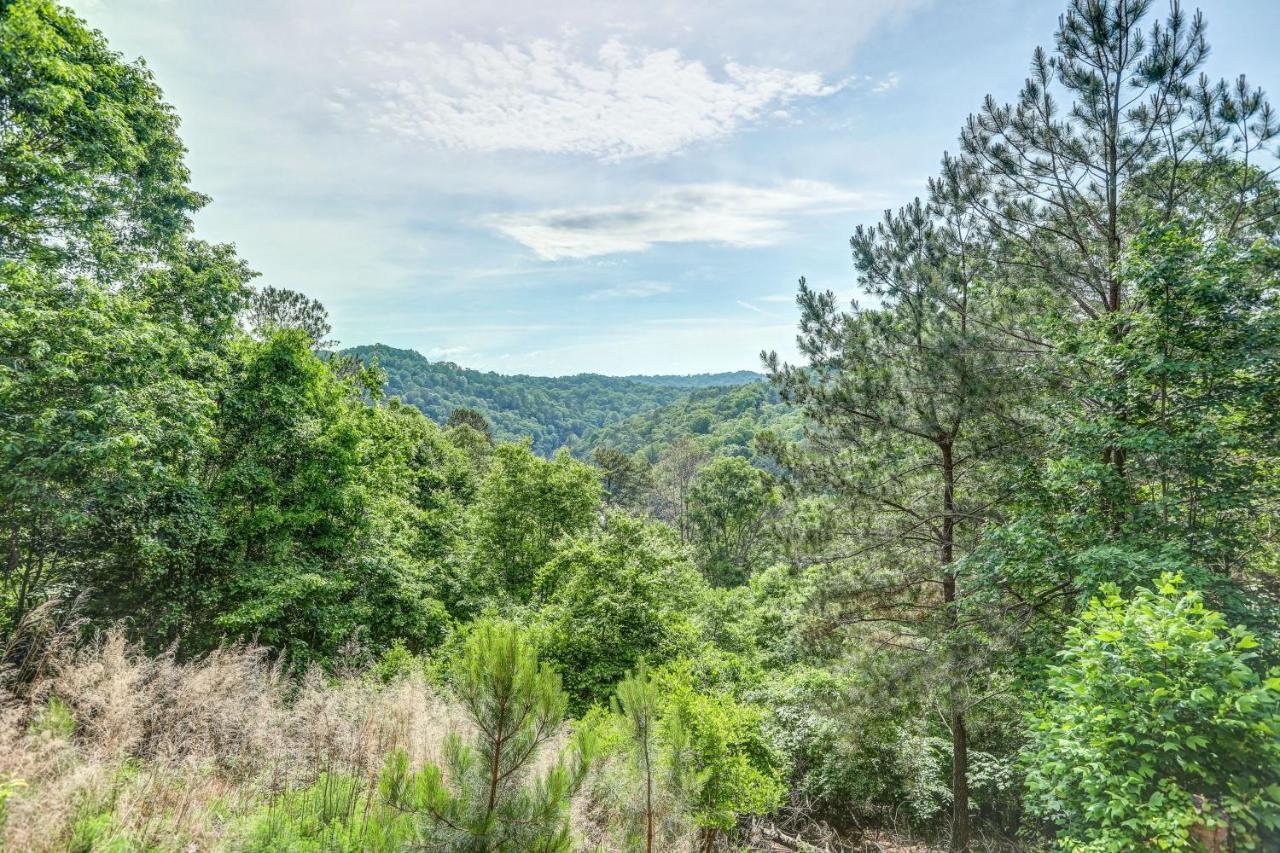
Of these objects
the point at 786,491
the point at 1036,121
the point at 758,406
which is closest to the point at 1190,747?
the point at 786,491

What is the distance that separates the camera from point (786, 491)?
826cm

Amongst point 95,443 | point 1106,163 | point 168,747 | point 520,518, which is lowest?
point 168,747

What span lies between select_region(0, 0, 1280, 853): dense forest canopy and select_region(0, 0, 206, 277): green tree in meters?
0.06

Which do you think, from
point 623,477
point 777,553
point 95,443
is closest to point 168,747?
point 95,443

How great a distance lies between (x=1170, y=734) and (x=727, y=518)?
2937 cm

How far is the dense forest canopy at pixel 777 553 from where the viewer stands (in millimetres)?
3422

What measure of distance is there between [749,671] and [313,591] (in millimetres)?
9307

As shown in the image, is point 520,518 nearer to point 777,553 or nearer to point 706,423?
point 777,553

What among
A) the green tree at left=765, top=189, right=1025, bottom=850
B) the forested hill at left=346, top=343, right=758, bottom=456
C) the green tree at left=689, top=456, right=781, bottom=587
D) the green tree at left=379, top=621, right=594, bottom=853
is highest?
the forested hill at left=346, top=343, right=758, bottom=456

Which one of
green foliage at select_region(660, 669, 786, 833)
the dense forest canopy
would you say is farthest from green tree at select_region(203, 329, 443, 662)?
green foliage at select_region(660, 669, 786, 833)

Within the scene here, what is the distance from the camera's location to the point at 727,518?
32.2 meters

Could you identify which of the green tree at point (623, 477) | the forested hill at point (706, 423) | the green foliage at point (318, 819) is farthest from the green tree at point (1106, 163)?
the forested hill at point (706, 423)

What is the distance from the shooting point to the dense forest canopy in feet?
11.2

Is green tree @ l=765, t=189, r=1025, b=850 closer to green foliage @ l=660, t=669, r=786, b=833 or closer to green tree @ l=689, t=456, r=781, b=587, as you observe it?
green foliage @ l=660, t=669, r=786, b=833
